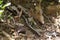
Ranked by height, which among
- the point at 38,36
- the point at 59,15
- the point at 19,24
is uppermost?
the point at 59,15

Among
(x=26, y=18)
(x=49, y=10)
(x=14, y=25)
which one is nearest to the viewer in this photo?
(x=14, y=25)

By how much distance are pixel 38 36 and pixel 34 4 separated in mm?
538

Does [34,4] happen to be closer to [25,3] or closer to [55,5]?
[25,3]

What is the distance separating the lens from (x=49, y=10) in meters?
3.00

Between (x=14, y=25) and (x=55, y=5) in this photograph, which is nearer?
(x=14, y=25)

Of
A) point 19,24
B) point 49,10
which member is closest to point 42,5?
point 49,10

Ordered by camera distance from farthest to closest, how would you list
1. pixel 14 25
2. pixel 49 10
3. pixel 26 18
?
pixel 49 10 → pixel 26 18 → pixel 14 25

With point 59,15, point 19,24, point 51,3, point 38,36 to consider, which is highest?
point 51,3

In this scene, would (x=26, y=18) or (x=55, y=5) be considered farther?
(x=55, y=5)

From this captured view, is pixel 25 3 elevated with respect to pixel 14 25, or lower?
elevated

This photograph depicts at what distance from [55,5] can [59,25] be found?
1.29ft

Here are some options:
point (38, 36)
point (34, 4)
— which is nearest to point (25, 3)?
point (34, 4)

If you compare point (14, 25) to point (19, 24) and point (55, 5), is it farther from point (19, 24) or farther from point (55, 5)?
point (55, 5)

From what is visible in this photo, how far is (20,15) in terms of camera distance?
2.68 m
